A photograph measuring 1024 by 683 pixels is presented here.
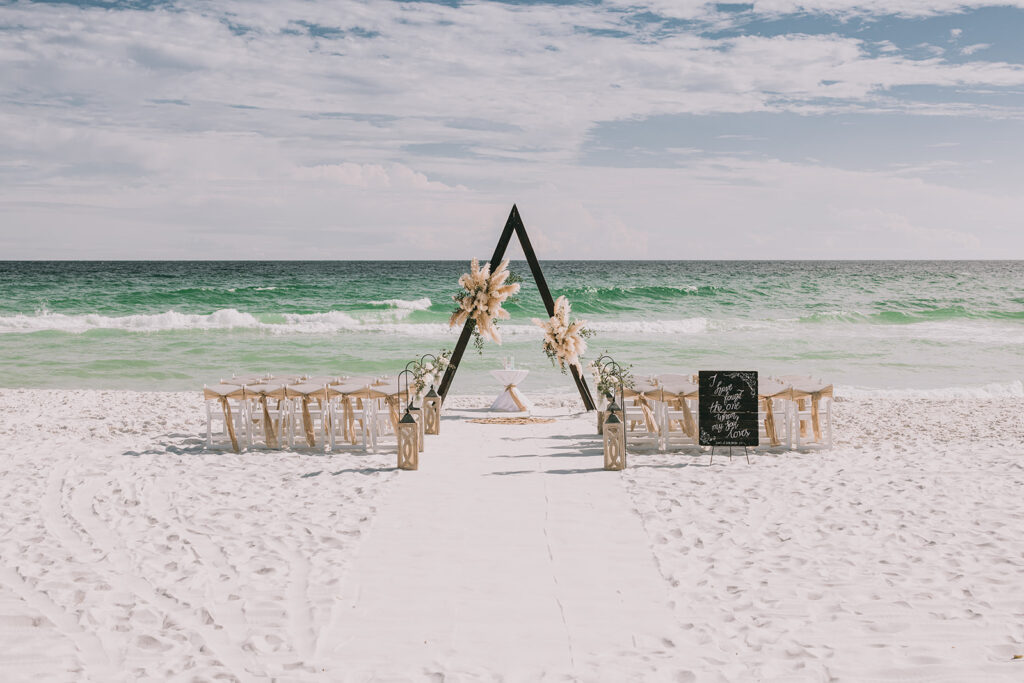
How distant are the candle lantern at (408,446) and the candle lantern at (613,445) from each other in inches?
94.6

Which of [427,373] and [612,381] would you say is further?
[427,373]

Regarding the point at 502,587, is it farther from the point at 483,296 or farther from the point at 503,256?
the point at 503,256

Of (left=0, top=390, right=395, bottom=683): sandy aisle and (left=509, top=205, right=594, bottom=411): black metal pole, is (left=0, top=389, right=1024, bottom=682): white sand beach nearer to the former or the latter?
(left=0, top=390, right=395, bottom=683): sandy aisle

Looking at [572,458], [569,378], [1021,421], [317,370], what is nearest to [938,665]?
[572,458]

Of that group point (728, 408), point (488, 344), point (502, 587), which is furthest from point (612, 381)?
point (488, 344)

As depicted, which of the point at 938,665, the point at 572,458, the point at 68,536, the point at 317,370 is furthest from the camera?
the point at 317,370

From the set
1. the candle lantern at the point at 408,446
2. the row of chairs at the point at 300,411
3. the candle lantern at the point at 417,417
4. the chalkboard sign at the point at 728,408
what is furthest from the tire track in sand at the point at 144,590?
the chalkboard sign at the point at 728,408

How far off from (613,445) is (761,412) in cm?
289

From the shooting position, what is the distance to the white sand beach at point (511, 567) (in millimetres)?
4801

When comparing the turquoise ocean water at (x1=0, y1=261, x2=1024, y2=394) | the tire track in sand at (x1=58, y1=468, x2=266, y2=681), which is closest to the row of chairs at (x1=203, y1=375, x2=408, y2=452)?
the tire track in sand at (x1=58, y1=468, x2=266, y2=681)

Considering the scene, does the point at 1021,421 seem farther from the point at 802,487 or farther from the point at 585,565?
the point at 585,565

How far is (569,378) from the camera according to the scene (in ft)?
71.3

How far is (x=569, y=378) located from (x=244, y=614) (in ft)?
54.7

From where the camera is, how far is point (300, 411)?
467 inches
